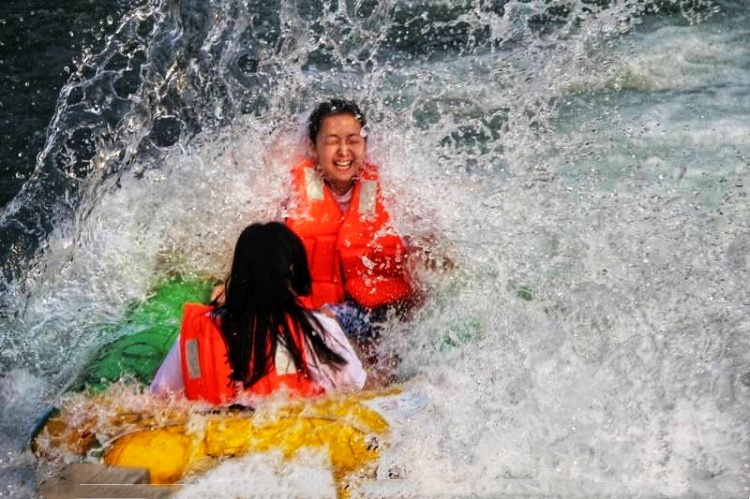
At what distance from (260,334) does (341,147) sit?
1.55 meters

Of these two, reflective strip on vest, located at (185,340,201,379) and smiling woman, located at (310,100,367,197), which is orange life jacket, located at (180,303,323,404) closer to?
reflective strip on vest, located at (185,340,201,379)

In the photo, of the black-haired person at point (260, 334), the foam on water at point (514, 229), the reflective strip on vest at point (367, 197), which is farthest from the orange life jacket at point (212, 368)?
the reflective strip on vest at point (367, 197)

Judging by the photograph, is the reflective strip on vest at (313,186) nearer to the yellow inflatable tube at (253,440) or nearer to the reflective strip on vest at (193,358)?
the reflective strip on vest at (193,358)

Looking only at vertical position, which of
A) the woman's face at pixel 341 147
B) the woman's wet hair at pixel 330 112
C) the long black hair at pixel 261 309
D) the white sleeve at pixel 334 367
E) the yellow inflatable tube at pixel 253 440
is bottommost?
the yellow inflatable tube at pixel 253 440

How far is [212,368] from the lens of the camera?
11.6 ft

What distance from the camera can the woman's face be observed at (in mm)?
4762

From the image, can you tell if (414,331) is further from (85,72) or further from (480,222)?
(85,72)

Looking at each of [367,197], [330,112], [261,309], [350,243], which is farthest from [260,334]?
[330,112]

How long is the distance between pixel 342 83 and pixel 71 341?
2.73m

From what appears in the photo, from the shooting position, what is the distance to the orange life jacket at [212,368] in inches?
139

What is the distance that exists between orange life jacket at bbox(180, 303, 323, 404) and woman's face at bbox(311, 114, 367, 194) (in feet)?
4.63

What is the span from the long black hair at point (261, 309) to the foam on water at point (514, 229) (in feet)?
1.25

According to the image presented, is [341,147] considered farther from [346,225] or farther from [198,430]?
[198,430]

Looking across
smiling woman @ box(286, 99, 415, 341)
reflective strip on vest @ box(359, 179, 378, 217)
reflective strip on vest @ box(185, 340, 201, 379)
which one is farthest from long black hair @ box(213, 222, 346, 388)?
reflective strip on vest @ box(359, 179, 378, 217)
